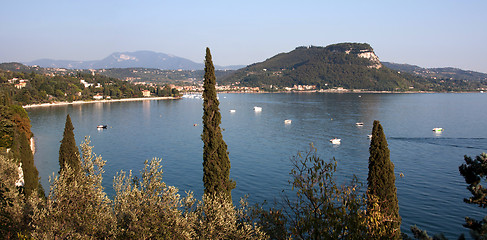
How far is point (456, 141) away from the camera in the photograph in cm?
3803

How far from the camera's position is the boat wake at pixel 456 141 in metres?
35.5

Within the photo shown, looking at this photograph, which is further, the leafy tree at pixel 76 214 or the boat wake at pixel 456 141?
the boat wake at pixel 456 141

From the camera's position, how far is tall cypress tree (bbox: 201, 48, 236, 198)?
1250 cm

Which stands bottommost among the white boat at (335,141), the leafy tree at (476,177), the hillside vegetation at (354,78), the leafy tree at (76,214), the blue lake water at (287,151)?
the blue lake water at (287,151)

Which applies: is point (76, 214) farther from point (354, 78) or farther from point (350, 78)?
point (350, 78)

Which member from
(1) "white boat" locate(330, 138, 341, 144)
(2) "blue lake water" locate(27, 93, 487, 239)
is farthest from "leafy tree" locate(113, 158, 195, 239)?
(1) "white boat" locate(330, 138, 341, 144)

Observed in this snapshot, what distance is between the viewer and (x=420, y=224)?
1720 cm

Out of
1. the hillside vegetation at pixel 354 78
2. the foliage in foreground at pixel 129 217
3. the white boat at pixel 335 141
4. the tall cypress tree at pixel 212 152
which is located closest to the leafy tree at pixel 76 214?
the foliage in foreground at pixel 129 217

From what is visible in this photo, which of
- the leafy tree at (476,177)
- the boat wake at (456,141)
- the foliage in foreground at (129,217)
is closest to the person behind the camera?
the leafy tree at (476,177)

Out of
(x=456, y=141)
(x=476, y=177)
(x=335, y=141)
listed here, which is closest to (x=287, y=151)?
(x=335, y=141)

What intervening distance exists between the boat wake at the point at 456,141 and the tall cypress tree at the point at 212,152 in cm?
3043

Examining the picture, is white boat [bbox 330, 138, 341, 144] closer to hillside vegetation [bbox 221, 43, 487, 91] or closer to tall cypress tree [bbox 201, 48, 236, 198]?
tall cypress tree [bbox 201, 48, 236, 198]

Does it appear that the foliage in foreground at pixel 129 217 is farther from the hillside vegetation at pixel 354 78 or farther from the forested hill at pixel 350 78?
the forested hill at pixel 350 78

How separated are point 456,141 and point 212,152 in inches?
1324
